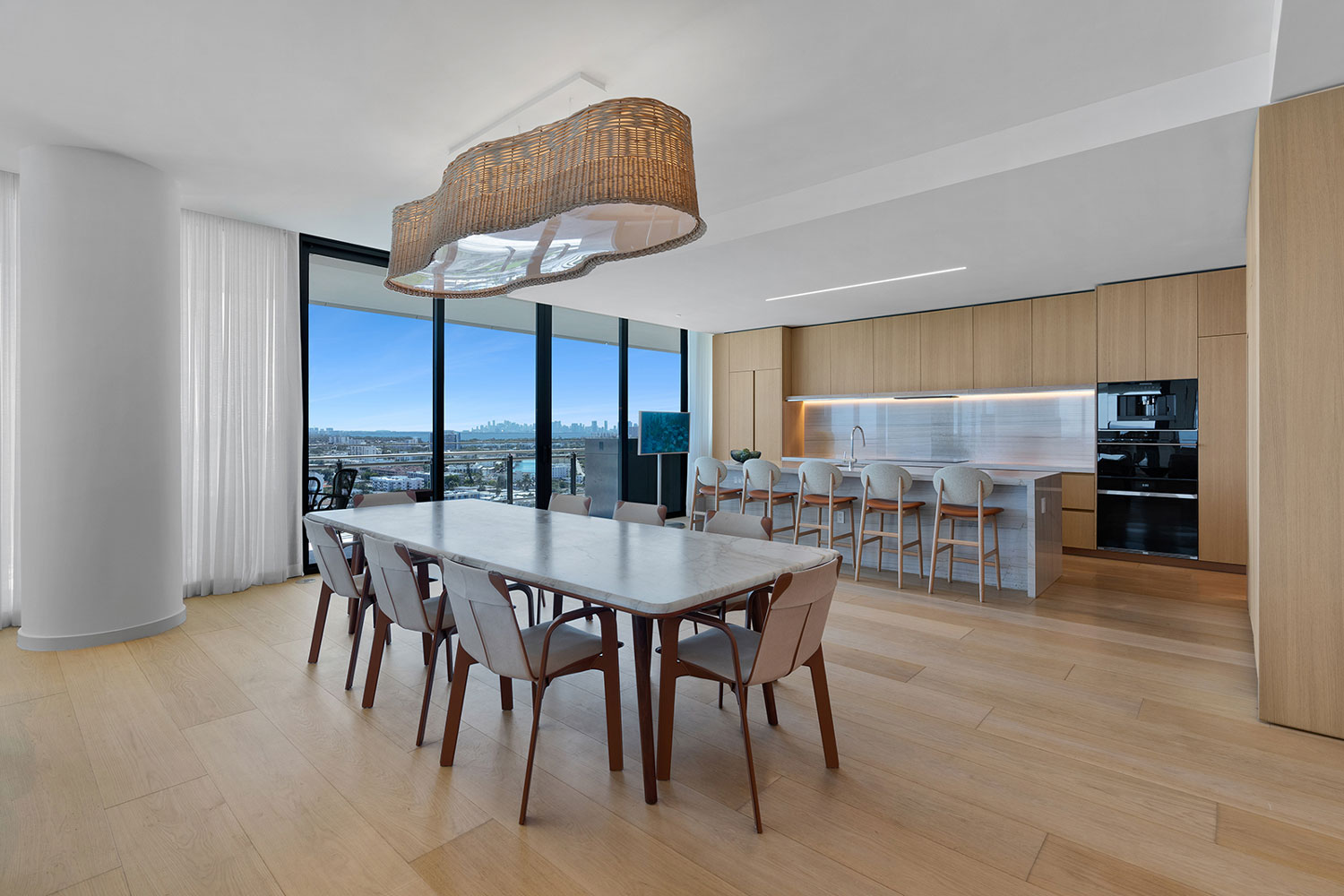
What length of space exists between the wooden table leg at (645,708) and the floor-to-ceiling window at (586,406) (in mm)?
4725

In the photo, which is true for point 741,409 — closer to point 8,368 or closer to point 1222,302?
point 1222,302

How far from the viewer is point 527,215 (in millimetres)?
2262

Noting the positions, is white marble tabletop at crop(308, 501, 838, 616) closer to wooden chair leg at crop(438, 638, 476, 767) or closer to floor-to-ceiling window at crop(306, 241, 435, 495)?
wooden chair leg at crop(438, 638, 476, 767)

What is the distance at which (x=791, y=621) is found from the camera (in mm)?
1967

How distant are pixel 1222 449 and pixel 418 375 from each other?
23.2ft

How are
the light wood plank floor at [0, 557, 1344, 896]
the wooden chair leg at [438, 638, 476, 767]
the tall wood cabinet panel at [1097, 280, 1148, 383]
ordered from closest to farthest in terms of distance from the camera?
1. the light wood plank floor at [0, 557, 1344, 896]
2. the wooden chair leg at [438, 638, 476, 767]
3. the tall wood cabinet panel at [1097, 280, 1148, 383]

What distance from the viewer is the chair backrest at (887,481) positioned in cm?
488

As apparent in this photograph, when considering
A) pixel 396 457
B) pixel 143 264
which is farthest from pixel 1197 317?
pixel 143 264

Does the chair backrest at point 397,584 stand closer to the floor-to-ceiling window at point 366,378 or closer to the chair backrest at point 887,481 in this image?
the floor-to-ceiling window at point 366,378

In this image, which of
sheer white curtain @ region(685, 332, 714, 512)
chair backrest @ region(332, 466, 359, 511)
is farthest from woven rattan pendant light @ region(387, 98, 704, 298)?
sheer white curtain @ region(685, 332, 714, 512)

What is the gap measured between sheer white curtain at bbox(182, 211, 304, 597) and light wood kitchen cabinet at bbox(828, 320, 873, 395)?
5.81m

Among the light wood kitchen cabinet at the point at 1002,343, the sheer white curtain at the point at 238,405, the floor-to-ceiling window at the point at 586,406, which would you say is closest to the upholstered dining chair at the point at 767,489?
the floor-to-ceiling window at the point at 586,406

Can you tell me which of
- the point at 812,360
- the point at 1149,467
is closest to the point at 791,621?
the point at 1149,467

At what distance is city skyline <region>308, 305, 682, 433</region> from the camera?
5.27m
